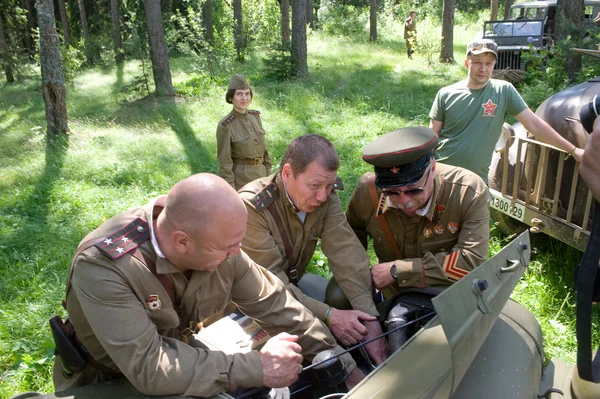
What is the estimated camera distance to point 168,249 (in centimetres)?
188

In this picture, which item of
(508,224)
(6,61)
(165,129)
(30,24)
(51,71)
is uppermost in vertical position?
(30,24)

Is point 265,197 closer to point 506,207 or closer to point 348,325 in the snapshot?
point 348,325

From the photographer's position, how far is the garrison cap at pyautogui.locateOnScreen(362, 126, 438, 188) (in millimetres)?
2539

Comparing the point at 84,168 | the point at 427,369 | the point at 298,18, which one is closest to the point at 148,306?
the point at 427,369

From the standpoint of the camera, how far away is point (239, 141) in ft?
17.4

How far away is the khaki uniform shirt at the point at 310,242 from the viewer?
107 inches

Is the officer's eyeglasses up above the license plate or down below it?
above

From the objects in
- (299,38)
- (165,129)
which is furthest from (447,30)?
(165,129)

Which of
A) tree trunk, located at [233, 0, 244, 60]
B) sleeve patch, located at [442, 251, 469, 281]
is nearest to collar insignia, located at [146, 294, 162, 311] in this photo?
sleeve patch, located at [442, 251, 469, 281]

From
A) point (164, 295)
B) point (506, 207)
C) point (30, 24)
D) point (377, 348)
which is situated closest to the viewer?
point (164, 295)

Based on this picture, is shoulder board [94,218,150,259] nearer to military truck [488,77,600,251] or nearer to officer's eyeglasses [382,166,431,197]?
officer's eyeglasses [382,166,431,197]

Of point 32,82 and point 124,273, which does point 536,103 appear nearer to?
point 124,273

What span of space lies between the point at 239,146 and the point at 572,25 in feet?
22.5

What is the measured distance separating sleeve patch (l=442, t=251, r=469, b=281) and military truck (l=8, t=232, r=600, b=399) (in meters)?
0.41
